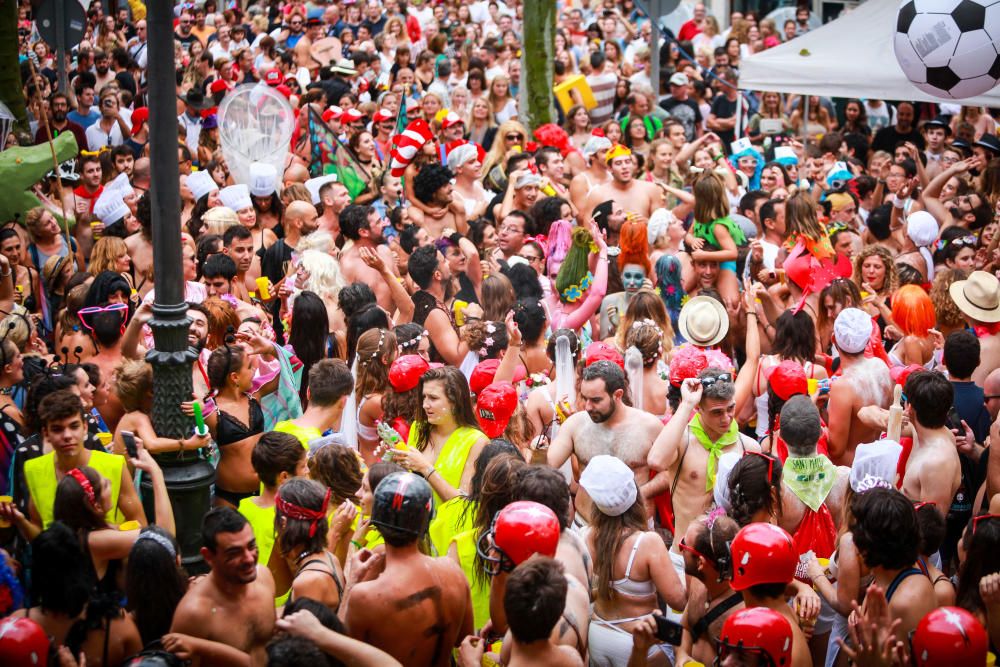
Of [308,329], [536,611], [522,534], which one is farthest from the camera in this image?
[308,329]

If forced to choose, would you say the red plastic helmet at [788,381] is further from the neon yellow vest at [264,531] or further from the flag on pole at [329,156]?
the flag on pole at [329,156]

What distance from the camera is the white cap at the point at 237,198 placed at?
9.54 meters

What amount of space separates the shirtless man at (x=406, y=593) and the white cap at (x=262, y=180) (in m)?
5.92

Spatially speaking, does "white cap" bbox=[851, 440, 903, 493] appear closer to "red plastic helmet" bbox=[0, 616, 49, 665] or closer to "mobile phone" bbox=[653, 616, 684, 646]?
"mobile phone" bbox=[653, 616, 684, 646]

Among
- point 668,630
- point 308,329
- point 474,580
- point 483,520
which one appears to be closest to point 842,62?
point 308,329

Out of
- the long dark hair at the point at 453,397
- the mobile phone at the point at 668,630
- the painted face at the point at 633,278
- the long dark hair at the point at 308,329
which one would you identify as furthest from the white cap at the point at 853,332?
the long dark hair at the point at 308,329

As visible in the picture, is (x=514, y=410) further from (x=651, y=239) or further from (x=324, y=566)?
(x=651, y=239)

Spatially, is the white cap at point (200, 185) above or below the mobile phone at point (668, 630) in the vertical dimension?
above

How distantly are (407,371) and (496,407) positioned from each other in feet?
1.93

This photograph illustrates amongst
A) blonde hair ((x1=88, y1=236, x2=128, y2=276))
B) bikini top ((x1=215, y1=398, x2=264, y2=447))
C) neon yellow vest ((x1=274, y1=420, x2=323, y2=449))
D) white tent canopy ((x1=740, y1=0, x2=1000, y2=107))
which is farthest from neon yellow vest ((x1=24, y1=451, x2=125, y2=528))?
white tent canopy ((x1=740, y1=0, x2=1000, y2=107))

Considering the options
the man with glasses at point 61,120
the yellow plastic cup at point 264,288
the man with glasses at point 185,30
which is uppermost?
the man with glasses at point 185,30

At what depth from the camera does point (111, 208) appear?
953 cm

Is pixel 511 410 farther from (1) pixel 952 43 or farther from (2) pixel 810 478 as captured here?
(1) pixel 952 43

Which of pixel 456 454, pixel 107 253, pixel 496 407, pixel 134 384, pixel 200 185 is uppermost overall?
pixel 200 185
